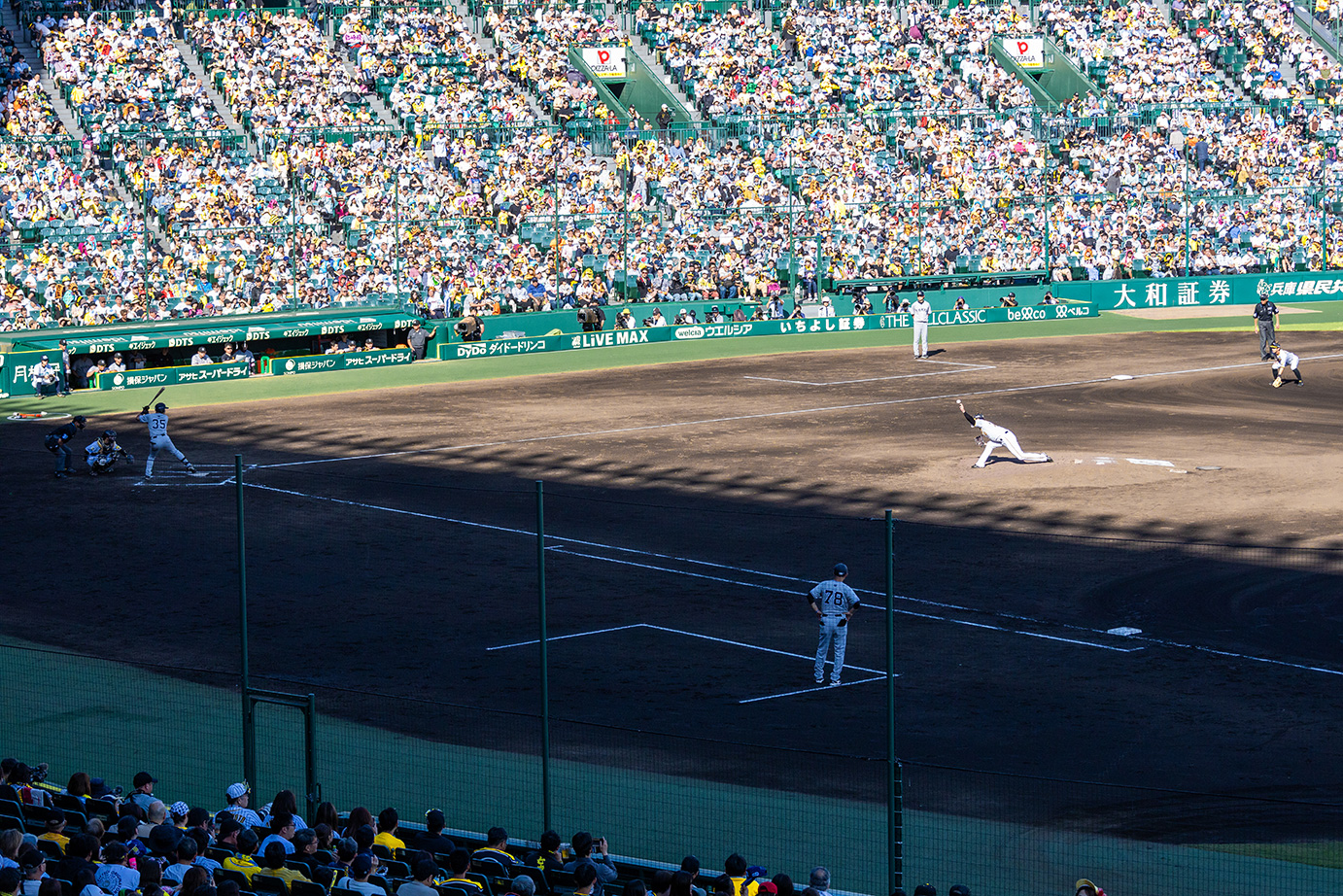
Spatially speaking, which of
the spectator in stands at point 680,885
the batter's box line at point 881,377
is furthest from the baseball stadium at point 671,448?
the batter's box line at point 881,377

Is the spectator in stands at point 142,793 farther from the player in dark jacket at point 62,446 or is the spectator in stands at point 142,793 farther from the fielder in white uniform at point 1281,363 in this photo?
the fielder in white uniform at point 1281,363

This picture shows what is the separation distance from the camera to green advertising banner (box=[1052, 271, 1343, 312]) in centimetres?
5769

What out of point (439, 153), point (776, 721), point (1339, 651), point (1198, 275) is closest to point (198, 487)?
point (776, 721)

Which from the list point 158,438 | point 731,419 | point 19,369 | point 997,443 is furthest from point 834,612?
point 19,369

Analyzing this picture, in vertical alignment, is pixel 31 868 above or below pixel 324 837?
above

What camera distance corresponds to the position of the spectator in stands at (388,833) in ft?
35.3

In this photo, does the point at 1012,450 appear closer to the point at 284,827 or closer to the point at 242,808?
the point at 242,808

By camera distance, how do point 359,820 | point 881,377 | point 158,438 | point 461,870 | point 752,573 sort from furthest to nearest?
point 881,377 → point 158,438 → point 752,573 → point 359,820 → point 461,870

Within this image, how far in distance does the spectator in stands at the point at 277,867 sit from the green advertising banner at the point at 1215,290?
50770mm

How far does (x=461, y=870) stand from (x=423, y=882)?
12.1 inches

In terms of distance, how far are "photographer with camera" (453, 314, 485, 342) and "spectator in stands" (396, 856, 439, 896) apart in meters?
39.7

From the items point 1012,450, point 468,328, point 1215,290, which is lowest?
point 1012,450

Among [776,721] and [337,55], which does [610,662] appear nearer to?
[776,721]

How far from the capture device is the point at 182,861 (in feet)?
32.2
